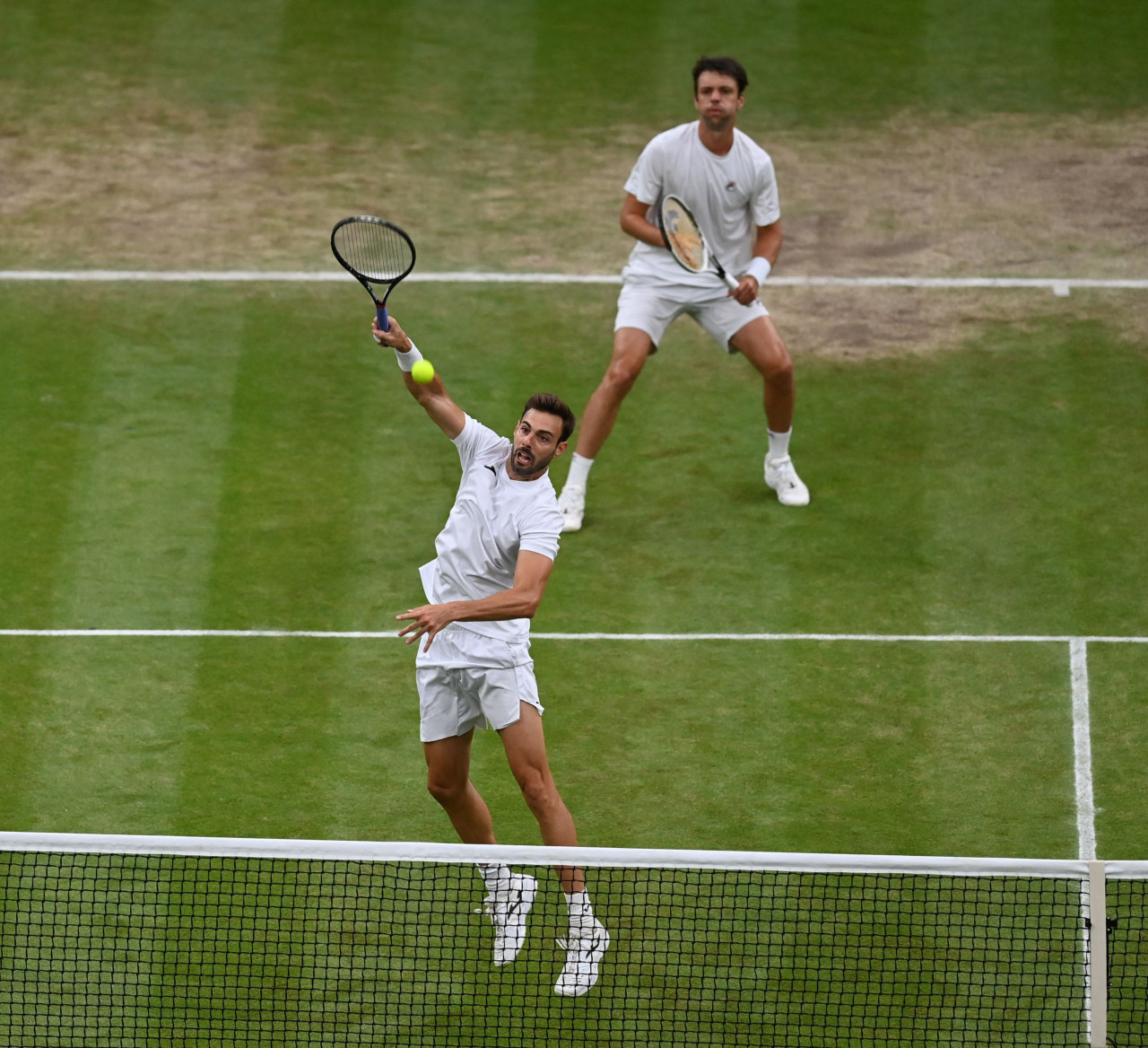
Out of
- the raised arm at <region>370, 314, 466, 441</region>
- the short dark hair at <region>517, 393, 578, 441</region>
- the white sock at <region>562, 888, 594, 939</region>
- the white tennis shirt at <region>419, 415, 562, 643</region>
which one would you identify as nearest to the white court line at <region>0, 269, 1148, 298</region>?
the raised arm at <region>370, 314, 466, 441</region>

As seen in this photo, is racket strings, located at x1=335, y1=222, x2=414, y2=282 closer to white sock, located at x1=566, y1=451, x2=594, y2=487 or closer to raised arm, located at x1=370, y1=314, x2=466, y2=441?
white sock, located at x1=566, y1=451, x2=594, y2=487

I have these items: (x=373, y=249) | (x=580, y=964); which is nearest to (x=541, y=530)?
(x=580, y=964)

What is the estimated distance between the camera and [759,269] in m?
11.0

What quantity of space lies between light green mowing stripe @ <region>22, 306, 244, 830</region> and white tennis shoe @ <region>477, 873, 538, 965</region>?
1.95m

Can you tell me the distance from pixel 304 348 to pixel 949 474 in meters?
4.57

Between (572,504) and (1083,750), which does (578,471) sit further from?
(1083,750)

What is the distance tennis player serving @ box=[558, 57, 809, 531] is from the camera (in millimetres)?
11125

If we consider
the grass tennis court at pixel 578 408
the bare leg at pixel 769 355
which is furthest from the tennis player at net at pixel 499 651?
the bare leg at pixel 769 355

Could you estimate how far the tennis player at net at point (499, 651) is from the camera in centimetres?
782

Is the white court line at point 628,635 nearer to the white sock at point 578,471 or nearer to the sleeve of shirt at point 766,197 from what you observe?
the white sock at point 578,471

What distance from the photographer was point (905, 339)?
13383mm

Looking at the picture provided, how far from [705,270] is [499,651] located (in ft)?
12.7

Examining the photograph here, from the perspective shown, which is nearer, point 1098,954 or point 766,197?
point 1098,954

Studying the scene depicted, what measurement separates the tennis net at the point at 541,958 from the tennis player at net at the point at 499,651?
0.24 m
